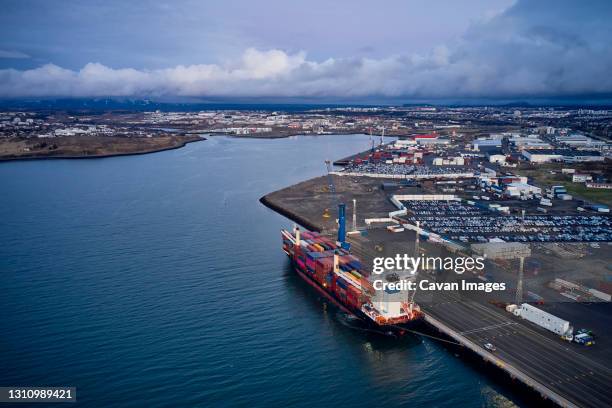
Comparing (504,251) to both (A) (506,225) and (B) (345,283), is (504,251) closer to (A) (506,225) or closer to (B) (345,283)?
(A) (506,225)

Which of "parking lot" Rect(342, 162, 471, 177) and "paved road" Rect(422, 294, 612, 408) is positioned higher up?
"parking lot" Rect(342, 162, 471, 177)

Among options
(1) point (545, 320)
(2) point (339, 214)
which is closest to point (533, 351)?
(1) point (545, 320)

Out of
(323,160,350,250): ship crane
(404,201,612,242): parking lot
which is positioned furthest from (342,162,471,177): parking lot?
(404,201,612,242): parking lot

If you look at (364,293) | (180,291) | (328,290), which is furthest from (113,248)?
(364,293)

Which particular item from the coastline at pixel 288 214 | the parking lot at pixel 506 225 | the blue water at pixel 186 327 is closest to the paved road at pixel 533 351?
the blue water at pixel 186 327

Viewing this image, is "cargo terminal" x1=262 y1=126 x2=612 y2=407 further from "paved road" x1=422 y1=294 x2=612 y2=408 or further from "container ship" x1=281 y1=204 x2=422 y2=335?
"container ship" x1=281 y1=204 x2=422 y2=335

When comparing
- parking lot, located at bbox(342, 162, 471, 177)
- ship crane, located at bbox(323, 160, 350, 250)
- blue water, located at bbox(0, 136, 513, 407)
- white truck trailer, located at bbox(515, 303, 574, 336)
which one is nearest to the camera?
blue water, located at bbox(0, 136, 513, 407)
